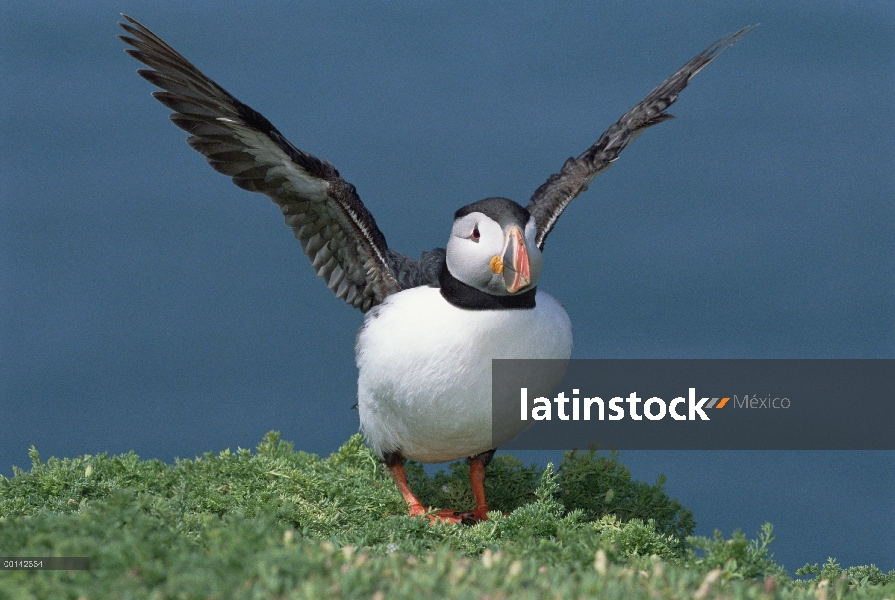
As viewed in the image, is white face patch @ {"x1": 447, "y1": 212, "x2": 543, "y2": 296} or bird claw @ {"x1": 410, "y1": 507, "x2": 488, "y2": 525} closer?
white face patch @ {"x1": 447, "y1": 212, "x2": 543, "y2": 296}

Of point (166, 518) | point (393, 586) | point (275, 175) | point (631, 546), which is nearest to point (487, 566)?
point (393, 586)

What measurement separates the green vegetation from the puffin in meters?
0.66

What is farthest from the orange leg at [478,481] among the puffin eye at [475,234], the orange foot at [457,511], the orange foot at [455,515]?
the puffin eye at [475,234]

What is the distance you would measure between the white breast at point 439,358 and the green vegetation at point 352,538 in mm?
704

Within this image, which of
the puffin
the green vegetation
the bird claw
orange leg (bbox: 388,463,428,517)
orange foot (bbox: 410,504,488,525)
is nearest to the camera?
the green vegetation

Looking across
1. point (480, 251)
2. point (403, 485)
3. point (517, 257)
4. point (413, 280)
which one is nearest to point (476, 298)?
point (480, 251)

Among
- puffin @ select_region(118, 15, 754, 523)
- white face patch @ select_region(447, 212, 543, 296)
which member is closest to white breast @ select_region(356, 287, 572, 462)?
puffin @ select_region(118, 15, 754, 523)

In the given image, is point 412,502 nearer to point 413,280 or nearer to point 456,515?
point 456,515

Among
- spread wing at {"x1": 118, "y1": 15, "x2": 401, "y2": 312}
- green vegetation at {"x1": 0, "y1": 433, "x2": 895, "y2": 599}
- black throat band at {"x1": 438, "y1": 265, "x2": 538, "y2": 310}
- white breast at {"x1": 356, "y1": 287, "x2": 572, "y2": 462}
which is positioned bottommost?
green vegetation at {"x1": 0, "y1": 433, "x2": 895, "y2": 599}

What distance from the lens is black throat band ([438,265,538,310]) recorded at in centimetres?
720

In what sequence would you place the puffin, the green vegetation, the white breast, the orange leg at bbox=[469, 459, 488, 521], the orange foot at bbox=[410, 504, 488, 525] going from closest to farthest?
the green vegetation, the puffin, the white breast, the orange foot at bbox=[410, 504, 488, 525], the orange leg at bbox=[469, 459, 488, 521]

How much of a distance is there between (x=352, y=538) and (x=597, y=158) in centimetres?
383

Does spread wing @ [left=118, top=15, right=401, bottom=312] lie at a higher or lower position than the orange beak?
higher

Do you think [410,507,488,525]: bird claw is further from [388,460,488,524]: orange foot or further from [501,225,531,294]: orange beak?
[501,225,531,294]: orange beak
